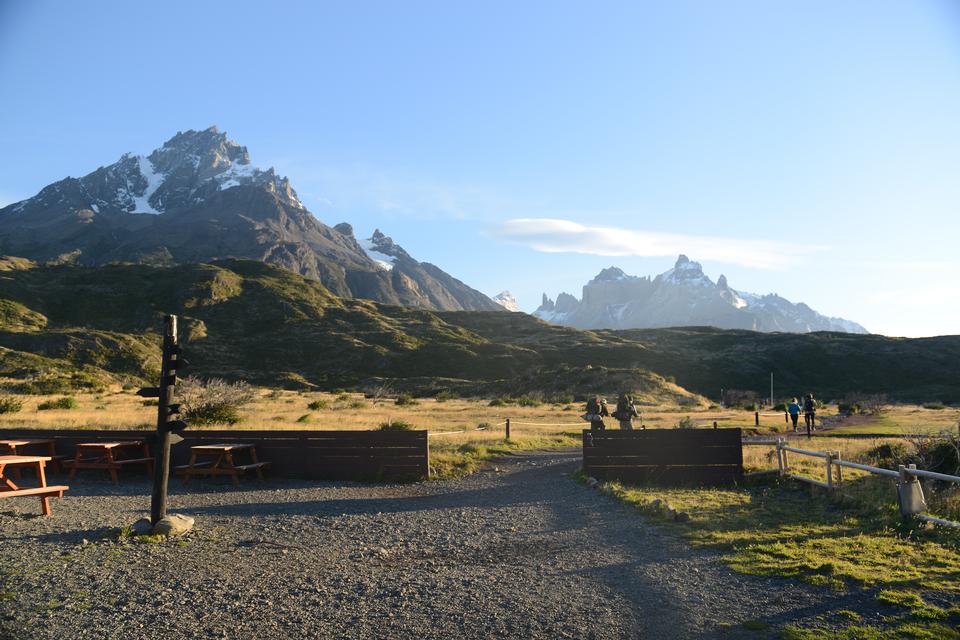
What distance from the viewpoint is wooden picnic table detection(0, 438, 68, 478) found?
53.2 feet

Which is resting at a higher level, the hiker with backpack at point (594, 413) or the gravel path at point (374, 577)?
the hiker with backpack at point (594, 413)

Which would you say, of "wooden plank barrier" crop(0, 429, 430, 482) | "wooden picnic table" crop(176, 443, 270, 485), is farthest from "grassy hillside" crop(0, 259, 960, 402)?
"wooden picnic table" crop(176, 443, 270, 485)

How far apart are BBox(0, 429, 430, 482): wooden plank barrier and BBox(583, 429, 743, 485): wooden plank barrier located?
4.49m

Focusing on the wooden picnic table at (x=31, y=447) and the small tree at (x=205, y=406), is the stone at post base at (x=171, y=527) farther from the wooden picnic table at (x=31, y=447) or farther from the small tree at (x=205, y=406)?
the small tree at (x=205, y=406)

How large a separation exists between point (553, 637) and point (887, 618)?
337 centimetres

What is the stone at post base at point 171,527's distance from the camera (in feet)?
32.6

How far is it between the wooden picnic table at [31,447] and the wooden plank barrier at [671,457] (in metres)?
13.7

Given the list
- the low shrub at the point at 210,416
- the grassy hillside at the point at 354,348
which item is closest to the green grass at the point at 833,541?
the low shrub at the point at 210,416

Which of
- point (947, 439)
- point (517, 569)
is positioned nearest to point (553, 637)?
point (517, 569)

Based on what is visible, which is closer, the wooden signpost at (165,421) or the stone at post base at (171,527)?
the stone at post base at (171,527)

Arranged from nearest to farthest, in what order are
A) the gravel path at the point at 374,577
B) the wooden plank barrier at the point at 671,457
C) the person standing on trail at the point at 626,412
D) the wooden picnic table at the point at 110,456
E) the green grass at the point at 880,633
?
the green grass at the point at 880,633
the gravel path at the point at 374,577
the wooden plank barrier at the point at 671,457
the wooden picnic table at the point at 110,456
the person standing on trail at the point at 626,412

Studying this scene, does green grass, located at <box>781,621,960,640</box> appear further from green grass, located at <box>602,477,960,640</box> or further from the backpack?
the backpack

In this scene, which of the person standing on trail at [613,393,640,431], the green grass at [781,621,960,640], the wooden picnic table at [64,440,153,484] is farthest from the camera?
the person standing on trail at [613,393,640,431]

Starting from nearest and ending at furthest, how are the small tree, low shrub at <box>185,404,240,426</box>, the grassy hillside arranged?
low shrub at <box>185,404,240,426</box> → the small tree → the grassy hillside
